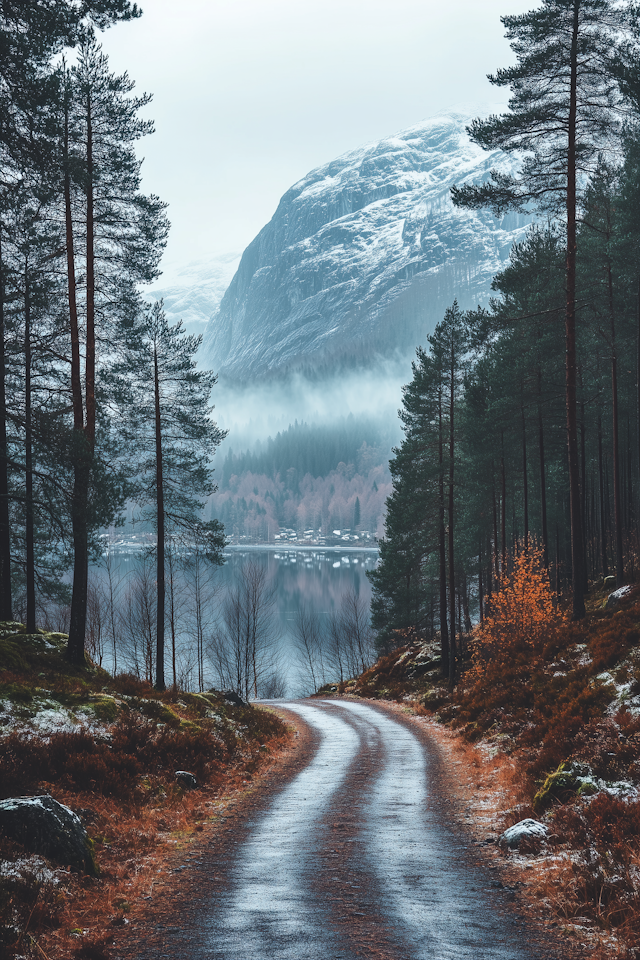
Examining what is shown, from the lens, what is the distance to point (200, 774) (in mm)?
12500

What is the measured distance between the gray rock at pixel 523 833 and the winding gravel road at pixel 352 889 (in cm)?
47

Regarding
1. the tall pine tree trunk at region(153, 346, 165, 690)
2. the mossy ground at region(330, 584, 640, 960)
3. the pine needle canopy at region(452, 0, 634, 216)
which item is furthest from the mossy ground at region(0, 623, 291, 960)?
the pine needle canopy at region(452, 0, 634, 216)

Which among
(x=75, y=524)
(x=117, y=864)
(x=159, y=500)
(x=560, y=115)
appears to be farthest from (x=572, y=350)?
(x=117, y=864)

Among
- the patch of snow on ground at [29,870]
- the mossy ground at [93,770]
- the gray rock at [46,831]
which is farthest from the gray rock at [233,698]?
the patch of snow on ground at [29,870]

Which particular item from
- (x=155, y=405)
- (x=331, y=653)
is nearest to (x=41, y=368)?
(x=155, y=405)

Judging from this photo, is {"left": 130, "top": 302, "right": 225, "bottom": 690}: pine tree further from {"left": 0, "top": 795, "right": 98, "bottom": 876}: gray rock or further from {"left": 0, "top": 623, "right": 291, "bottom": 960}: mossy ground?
{"left": 0, "top": 795, "right": 98, "bottom": 876}: gray rock

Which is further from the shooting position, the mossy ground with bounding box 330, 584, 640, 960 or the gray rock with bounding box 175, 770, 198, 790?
the gray rock with bounding box 175, 770, 198, 790

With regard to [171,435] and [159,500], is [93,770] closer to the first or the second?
[159,500]

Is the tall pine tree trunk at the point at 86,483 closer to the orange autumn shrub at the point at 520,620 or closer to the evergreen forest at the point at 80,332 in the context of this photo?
the evergreen forest at the point at 80,332

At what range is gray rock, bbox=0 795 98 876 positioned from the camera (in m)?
6.74

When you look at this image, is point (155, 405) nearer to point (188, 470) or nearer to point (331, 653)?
point (188, 470)

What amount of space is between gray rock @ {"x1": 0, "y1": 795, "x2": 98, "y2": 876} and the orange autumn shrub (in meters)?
15.2

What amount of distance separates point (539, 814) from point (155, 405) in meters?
19.0

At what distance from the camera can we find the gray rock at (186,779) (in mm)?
11633
